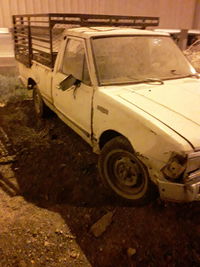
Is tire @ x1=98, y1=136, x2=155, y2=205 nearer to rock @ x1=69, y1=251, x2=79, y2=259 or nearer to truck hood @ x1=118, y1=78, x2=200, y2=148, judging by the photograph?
truck hood @ x1=118, y1=78, x2=200, y2=148

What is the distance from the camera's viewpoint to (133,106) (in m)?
2.62

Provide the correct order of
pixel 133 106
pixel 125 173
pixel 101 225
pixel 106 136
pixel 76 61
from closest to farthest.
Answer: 1. pixel 133 106
2. pixel 101 225
3. pixel 125 173
4. pixel 106 136
5. pixel 76 61

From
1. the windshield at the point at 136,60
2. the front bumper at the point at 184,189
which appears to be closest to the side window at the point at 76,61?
the windshield at the point at 136,60

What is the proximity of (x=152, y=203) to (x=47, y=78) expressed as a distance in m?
2.75

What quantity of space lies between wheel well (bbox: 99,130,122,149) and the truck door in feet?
0.79

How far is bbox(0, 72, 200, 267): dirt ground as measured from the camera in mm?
2408

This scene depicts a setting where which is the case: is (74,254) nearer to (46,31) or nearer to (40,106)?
(40,106)

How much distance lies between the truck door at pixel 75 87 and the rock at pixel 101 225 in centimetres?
108

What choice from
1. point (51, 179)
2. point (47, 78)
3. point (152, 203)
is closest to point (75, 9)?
point (47, 78)

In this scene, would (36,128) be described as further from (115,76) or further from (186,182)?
(186,182)

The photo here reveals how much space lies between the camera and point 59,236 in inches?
104

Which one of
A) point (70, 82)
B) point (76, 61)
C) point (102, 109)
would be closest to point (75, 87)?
point (70, 82)

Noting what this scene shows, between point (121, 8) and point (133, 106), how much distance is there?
728 cm

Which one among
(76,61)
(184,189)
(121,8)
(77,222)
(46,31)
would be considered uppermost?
(121,8)
